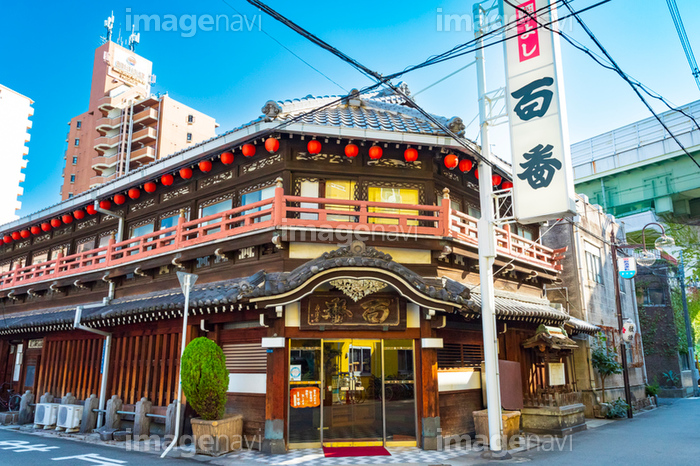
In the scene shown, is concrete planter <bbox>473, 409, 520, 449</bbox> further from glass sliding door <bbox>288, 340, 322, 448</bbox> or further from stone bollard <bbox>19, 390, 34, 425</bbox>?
stone bollard <bbox>19, 390, 34, 425</bbox>

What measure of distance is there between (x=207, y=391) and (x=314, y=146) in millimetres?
7508

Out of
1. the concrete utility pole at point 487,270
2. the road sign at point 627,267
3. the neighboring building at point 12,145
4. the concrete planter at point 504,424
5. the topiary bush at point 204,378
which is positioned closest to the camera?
the concrete utility pole at point 487,270

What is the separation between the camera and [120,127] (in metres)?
58.4

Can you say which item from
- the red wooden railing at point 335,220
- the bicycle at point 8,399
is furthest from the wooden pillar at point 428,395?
the bicycle at point 8,399

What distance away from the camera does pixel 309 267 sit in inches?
475

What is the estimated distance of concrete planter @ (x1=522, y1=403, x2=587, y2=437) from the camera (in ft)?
50.4

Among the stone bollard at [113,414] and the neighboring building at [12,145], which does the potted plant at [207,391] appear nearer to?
the stone bollard at [113,414]

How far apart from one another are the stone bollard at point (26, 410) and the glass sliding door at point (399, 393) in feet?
48.2

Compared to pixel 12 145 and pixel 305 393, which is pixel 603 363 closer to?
pixel 305 393

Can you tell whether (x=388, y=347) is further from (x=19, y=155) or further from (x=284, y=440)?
(x=19, y=155)

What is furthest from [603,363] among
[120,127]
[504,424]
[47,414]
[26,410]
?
[120,127]

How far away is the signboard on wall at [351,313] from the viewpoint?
13016 mm

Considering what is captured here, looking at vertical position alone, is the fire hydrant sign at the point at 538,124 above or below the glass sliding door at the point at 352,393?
above

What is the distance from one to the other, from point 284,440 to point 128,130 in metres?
54.9
